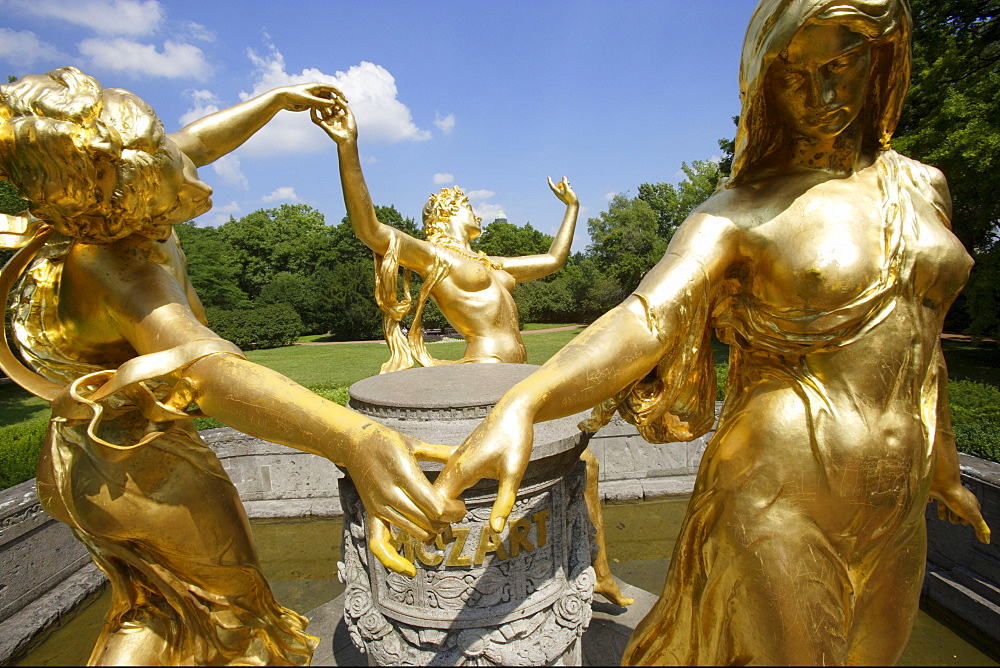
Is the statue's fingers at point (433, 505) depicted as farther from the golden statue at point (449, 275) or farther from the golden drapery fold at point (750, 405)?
the golden statue at point (449, 275)

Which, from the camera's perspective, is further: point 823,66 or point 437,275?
point 437,275

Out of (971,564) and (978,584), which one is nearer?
(978,584)

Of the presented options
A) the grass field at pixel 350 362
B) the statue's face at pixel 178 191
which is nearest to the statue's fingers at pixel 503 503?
the statue's face at pixel 178 191

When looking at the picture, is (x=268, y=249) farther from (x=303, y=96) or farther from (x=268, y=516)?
(x=303, y=96)

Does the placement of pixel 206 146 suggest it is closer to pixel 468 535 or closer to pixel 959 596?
pixel 468 535

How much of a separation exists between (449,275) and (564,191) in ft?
6.44

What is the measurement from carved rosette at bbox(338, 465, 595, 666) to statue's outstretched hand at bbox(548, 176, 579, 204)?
3978 millimetres

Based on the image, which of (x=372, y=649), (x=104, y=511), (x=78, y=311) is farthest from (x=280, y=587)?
(x=78, y=311)

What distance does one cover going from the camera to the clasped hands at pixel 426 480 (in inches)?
44.5

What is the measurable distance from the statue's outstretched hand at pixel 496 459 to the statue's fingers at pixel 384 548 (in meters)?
0.16

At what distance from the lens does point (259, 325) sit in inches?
1084

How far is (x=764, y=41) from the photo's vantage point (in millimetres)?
1396

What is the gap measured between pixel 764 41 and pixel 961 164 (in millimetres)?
12445

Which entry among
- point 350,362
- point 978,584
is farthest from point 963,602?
point 350,362
